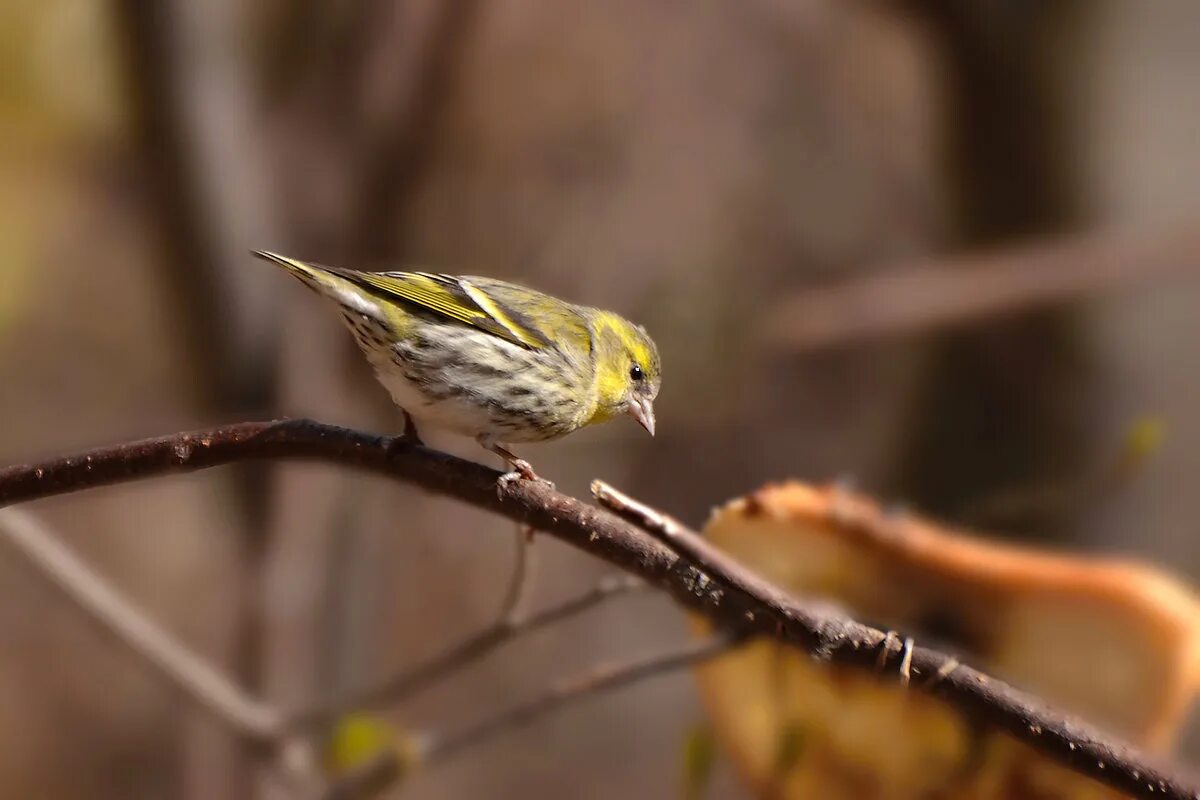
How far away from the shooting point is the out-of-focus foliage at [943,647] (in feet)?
3.52

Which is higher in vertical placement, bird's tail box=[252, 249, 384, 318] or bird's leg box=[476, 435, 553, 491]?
bird's tail box=[252, 249, 384, 318]

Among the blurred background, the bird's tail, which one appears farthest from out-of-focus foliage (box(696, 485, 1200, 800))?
the blurred background

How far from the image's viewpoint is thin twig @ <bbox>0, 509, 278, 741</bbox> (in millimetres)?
1220

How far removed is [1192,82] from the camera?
228cm

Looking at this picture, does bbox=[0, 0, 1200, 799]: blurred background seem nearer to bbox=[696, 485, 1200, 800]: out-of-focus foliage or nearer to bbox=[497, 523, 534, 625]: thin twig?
bbox=[696, 485, 1200, 800]: out-of-focus foliage

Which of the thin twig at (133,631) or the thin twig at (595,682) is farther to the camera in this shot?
the thin twig at (133,631)

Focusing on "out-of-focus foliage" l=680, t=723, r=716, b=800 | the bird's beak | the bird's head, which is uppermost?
the bird's head

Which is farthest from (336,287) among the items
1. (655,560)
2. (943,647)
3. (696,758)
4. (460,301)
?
(943,647)

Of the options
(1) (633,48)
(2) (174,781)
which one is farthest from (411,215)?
(2) (174,781)

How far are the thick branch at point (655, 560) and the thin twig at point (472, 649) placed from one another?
0.45ft

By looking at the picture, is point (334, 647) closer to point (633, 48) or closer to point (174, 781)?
point (174, 781)

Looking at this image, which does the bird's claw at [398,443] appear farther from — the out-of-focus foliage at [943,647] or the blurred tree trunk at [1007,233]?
the blurred tree trunk at [1007,233]

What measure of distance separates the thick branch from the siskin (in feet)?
0.42

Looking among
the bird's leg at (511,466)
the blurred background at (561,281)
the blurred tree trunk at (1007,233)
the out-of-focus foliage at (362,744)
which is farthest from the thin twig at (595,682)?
the blurred tree trunk at (1007,233)
